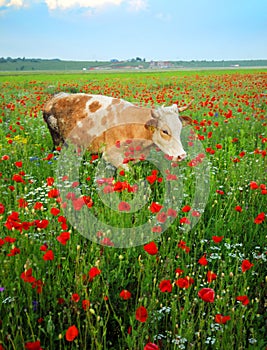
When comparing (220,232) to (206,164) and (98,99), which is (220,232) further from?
(98,99)

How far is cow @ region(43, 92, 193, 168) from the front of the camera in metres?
5.59

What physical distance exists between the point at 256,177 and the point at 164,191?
157 centimetres

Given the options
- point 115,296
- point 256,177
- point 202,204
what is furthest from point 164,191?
point 115,296

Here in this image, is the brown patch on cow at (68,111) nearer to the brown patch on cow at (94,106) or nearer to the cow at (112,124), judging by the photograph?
the cow at (112,124)

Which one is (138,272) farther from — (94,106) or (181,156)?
(94,106)

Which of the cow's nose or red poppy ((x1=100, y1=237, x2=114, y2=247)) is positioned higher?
the cow's nose

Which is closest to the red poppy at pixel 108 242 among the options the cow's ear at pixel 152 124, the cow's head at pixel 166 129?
the cow's head at pixel 166 129

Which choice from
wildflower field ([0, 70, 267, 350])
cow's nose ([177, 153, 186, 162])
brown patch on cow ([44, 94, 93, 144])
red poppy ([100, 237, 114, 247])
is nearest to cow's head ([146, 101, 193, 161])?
cow's nose ([177, 153, 186, 162])

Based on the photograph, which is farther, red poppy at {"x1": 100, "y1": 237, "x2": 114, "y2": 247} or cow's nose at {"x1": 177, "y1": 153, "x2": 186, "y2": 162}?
cow's nose at {"x1": 177, "y1": 153, "x2": 186, "y2": 162}

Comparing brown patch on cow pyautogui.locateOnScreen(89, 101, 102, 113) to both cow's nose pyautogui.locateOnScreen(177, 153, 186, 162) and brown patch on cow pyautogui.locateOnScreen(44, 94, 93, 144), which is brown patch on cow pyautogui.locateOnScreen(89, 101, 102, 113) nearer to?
brown patch on cow pyautogui.locateOnScreen(44, 94, 93, 144)

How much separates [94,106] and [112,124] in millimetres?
738

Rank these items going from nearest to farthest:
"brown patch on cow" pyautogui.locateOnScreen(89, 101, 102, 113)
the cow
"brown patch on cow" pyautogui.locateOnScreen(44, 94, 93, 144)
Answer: the cow < "brown patch on cow" pyautogui.locateOnScreen(89, 101, 102, 113) < "brown patch on cow" pyautogui.locateOnScreen(44, 94, 93, 144)

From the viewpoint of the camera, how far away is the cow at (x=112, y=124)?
559 centimetres

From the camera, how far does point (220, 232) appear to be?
3.88 metres
